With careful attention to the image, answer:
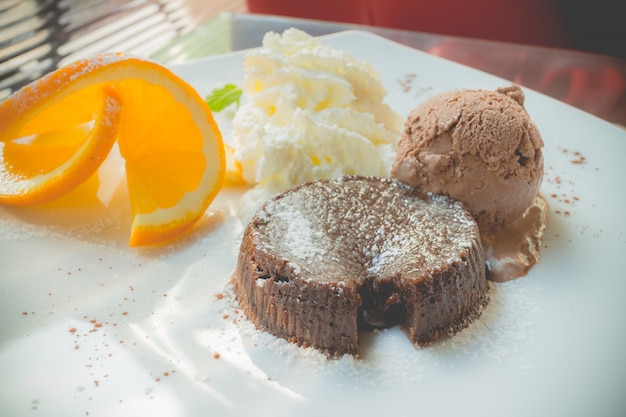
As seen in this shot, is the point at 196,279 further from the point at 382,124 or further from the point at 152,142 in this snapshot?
the point at 382,124

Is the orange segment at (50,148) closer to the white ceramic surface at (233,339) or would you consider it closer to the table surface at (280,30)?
the white ceramic surface at (233,339)

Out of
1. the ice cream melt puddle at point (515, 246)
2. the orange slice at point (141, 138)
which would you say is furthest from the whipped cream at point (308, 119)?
the ice cream melt puddle at point (515, 246)

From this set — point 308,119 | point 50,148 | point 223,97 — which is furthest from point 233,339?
point 223,97

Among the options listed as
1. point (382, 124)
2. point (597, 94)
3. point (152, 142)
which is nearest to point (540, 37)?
point (597, 94)

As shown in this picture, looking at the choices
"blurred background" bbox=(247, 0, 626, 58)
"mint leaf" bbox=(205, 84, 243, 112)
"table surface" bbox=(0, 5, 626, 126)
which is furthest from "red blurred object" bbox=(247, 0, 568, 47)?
"mint leaf" bbox=(205, 84, 243, 112)

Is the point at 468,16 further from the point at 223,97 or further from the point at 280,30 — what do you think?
the point at 223,97

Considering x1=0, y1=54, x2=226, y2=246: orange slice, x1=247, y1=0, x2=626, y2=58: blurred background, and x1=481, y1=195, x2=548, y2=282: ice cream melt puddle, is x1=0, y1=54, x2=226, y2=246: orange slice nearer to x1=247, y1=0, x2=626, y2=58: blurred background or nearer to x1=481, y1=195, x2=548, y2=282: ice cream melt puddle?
x1=481, y1=195, x2=548, y2=282: ice cream melt puddle
